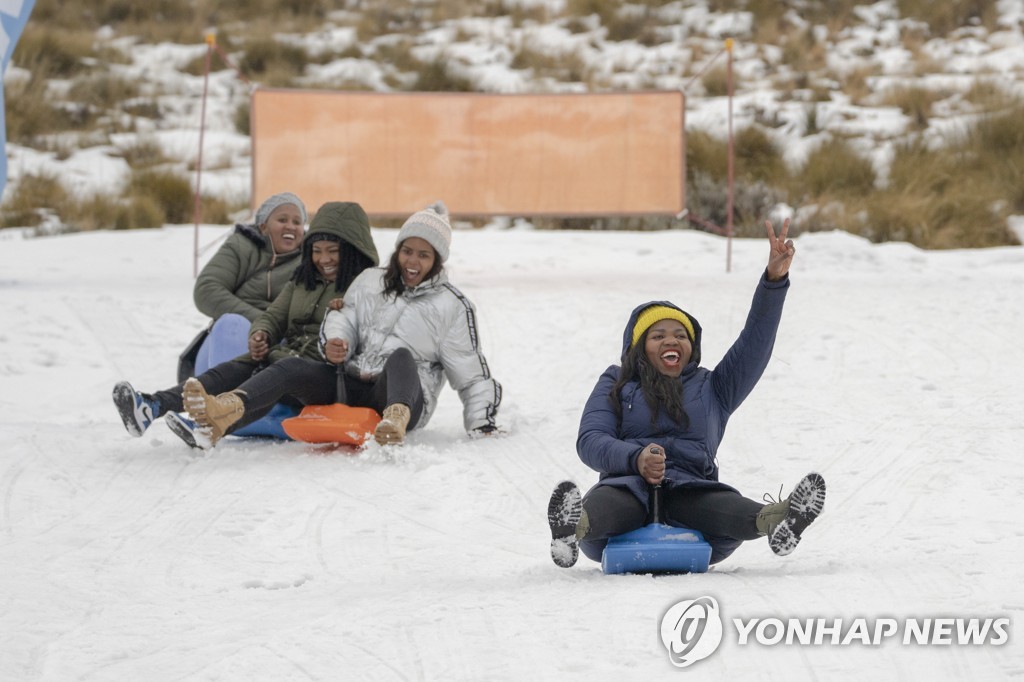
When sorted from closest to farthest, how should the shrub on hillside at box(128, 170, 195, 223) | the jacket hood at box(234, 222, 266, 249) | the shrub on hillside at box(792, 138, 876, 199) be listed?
the jacket hood at box(234, 222, 266, 249)
the shrub on hillside at box(128, 170, 195, 223)
the shrub on hillside at box(792, 138, 876, 199)

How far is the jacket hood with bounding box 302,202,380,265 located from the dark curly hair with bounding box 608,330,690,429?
203 centimetres

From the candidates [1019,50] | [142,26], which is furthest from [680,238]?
[142,26]

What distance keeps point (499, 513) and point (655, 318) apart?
3.19 feet

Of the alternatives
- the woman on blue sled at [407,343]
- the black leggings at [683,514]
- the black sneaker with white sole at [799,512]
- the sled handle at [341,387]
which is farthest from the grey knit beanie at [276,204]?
the black sneaker with white sole at [799,512]

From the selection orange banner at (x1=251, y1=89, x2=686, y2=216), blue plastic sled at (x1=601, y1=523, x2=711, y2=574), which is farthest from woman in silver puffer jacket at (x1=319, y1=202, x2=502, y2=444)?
orange banner at (x1=251, y1=89, x2=686, y2=216)

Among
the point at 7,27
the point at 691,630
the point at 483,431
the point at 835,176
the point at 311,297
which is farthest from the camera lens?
the point at 835,176

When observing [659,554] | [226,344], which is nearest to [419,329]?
[226,344]

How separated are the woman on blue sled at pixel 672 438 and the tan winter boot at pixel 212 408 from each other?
66.9 inches

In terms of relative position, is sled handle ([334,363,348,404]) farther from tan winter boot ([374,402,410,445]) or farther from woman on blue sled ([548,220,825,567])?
woman on blue sled ([548,220,825,567])

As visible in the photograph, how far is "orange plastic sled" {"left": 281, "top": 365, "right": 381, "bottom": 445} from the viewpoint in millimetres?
5137

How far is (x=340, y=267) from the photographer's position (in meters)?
5.70

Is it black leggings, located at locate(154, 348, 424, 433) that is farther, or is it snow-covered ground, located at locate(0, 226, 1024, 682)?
black leggings, located at locate(154, 348, 424, 433)

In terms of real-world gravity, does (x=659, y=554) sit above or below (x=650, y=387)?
below

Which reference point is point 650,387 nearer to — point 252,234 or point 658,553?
point 658,553
